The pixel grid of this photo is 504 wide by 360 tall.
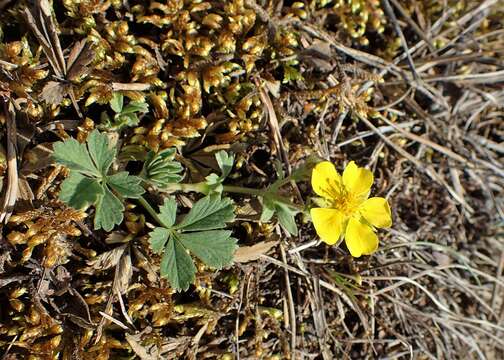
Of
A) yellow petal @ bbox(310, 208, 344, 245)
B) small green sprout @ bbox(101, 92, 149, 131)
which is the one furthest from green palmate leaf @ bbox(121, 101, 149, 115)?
yellow petal @ bbox(310, 208, 344, 245)

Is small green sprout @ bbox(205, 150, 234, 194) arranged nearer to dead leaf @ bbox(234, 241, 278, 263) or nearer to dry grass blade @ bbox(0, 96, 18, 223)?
dead leaf @ bbox(234, 241, 278, 263)

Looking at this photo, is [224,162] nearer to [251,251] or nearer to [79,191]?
[251,251]

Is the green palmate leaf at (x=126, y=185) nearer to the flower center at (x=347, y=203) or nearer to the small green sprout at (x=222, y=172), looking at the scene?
the small green sprout at (x=222, y=172)

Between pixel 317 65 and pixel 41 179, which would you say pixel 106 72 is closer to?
pixel 41 179

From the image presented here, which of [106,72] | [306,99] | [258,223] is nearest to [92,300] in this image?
[258,223]

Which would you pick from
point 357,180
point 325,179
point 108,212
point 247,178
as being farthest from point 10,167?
point 357,180

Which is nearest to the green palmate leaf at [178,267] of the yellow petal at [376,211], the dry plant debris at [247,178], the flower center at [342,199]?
the dry plant debris at [247,178]
